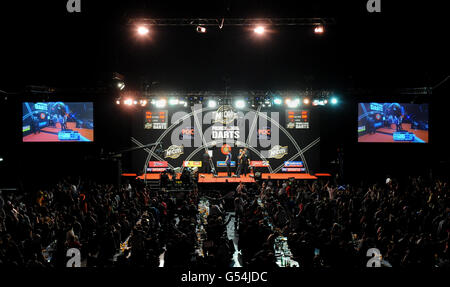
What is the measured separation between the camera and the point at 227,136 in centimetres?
2223

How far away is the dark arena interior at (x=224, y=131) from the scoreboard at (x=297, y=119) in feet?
0.21

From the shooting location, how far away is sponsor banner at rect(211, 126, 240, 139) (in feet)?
72.8

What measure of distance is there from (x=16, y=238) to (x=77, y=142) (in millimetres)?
13207

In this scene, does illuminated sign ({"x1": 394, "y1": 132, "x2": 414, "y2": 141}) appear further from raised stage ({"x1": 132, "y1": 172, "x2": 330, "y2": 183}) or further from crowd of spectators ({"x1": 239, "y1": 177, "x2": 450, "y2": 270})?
crowd of spectators ({"x1": 239, "y1": 177, "x2": 450, "y2": 270})

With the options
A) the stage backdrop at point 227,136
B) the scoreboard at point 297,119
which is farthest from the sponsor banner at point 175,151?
the scoreboard at point 297,119

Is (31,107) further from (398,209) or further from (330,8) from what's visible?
(398,209)

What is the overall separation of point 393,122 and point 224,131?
990cm

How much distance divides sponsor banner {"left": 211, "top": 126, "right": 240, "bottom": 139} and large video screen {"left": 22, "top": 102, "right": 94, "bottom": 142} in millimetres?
7128

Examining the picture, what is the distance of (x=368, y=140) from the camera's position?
2127cm

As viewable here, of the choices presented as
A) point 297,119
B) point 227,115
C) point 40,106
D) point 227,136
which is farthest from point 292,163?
point 40,106

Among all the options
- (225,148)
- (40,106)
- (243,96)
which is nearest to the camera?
(243,96)

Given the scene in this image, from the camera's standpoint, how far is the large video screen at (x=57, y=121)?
67.9 feet

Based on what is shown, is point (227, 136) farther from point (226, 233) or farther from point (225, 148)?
point (226, 233)

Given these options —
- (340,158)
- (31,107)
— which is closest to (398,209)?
(340,158)
